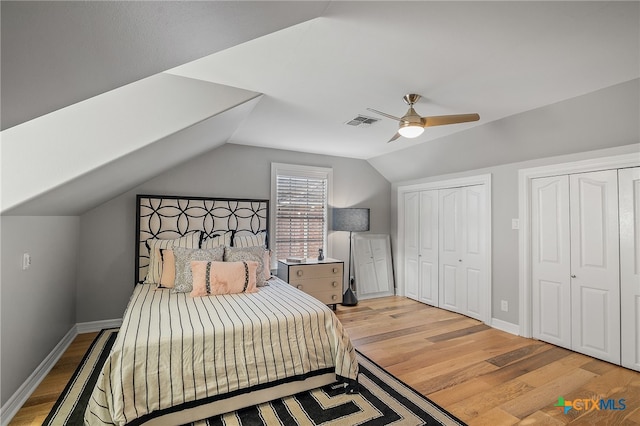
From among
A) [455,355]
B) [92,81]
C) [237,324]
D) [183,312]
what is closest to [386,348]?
[455,355]

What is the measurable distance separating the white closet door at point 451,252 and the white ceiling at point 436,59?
1653mm

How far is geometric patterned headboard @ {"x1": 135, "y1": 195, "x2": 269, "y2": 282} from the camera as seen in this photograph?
380 cm

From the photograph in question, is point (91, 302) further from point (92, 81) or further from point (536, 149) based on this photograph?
point (536, 149)

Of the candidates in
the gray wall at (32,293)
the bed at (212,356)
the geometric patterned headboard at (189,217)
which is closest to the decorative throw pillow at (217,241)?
the geometric patterned headboard at (189,217)

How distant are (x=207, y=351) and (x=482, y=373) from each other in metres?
2.38

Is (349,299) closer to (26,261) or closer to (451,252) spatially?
(451,252)

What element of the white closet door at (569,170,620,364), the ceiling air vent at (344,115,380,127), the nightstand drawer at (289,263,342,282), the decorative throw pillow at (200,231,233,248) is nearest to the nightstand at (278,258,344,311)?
the nightstand drawer at (289,263,342,282)

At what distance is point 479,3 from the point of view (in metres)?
1.56

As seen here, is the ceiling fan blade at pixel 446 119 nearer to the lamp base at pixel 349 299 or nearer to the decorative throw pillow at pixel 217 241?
the decorative throw pillow at pixel 217 241

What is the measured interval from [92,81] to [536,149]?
4.00 m

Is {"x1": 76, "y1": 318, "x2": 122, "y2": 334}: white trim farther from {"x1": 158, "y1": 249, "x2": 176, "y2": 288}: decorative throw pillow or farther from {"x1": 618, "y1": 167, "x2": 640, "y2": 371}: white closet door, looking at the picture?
{"x1": 618, "y1": 167, "x2": 640, "y2": 371}: white closet door

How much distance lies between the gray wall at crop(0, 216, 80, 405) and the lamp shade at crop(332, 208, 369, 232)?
3390 mm

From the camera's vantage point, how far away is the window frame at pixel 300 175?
4641 millimetres

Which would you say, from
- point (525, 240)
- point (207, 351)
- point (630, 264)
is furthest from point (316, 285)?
point (630, 264)
